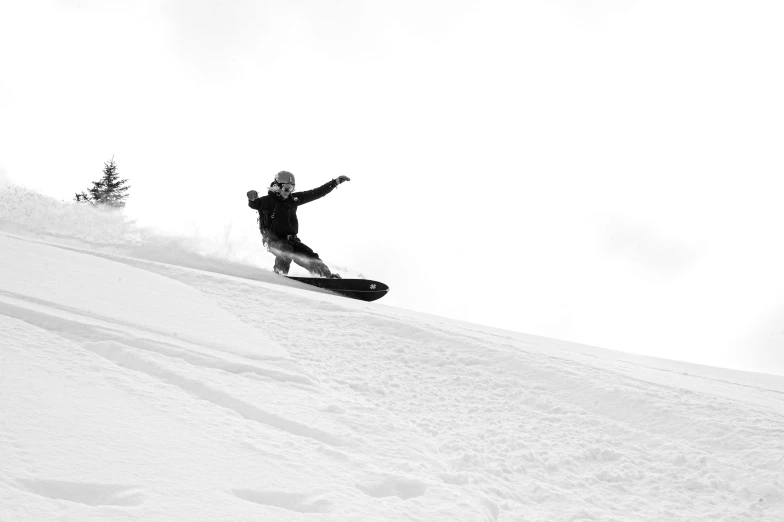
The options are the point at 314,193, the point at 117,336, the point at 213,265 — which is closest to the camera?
the point at 117,336

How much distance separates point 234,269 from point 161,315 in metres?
5.46

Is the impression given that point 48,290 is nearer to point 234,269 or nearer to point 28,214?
point 234,269

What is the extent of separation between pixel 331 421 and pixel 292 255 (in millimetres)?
7900

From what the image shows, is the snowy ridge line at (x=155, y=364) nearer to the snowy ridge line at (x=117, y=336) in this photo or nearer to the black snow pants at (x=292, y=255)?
the snowy ridge line at (x=117, y=336)

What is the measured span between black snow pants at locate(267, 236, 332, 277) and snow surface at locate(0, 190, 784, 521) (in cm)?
501

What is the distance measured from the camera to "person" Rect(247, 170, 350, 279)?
10727mm

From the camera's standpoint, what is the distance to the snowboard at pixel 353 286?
973cm

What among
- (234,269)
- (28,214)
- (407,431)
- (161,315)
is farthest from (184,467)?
(28,214)

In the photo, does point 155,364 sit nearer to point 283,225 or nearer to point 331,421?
point 331,421

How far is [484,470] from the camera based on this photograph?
2814mm

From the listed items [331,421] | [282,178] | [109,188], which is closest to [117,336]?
[331,421]

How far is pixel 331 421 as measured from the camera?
3057mm

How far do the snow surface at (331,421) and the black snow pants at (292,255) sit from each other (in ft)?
16.4

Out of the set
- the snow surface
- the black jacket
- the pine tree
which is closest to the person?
the black jacket
